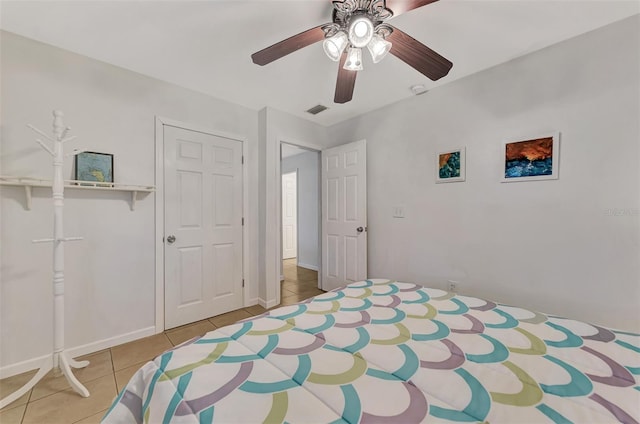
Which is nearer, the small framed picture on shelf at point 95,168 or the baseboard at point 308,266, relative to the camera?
the small framed picture on shelf at point 95,168

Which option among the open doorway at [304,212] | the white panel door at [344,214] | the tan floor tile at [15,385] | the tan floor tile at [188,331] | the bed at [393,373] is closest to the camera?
the bed at [393,373]

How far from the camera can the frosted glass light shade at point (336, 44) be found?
4.84ft

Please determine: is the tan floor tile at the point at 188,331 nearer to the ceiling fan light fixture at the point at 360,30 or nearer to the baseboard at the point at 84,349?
the baseboard at the point at 84,349

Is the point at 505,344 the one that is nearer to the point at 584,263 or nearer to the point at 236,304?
the point at 584,263

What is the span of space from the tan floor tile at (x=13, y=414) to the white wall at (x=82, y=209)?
446mm

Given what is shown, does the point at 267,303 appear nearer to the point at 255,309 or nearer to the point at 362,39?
the point at 255,309

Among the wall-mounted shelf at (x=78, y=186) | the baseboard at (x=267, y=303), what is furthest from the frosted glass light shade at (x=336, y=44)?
the baseboard at (x=267, y=303)

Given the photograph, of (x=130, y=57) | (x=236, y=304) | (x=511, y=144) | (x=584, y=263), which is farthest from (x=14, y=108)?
(x=584, y=263)

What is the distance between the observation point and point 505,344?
1.00m

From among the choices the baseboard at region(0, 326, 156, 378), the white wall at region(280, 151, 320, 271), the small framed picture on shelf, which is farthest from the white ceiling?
the white wall at region(280, 151, 320, 271)

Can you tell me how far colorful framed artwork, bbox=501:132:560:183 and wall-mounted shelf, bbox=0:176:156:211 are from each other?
3.10 metres

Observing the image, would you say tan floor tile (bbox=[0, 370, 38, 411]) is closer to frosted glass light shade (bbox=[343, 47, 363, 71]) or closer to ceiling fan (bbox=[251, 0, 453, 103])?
ceiling fan (bbox=[251, 0, 453, 103])

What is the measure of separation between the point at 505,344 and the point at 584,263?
146cm

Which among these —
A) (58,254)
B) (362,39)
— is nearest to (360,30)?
(362,39)
